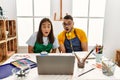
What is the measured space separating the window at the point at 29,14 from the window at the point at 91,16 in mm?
655

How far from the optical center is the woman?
6.71ft

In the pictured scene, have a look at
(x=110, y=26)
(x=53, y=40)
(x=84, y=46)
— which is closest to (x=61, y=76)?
(x=53, y=40)

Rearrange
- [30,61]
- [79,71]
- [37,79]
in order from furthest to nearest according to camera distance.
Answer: [30,61]
[79,71]
[37,79]

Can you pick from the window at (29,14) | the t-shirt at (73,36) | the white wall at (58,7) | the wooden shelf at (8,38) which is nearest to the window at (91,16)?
the white wall at (58,7)

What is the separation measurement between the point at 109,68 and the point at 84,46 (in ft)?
3.55

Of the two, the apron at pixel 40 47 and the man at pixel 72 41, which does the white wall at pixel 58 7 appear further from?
the apron at pixel 40 47

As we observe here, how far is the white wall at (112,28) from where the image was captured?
3.11 meters

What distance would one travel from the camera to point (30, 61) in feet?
5.13

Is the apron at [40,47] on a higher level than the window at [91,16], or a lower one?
lower

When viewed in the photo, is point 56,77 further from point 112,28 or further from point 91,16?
point 112,28

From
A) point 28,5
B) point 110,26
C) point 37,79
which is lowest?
point 37,79

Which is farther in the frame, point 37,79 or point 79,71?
point 79,71

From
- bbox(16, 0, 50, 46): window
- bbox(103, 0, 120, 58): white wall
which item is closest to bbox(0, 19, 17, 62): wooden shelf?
bbox(16, 0, 50, 46): window

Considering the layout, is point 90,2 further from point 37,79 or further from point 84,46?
point 37,79
